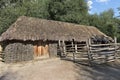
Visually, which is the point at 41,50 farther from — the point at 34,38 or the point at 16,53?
the point at 16,53

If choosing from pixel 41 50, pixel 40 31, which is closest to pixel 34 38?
pixel 40 31

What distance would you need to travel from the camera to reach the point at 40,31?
26516mm

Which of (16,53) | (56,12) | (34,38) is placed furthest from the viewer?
(56,12)

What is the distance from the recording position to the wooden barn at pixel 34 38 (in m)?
24.1

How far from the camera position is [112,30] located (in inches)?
1955

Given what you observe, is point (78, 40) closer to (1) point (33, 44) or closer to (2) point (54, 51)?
(2) point (54, 51)

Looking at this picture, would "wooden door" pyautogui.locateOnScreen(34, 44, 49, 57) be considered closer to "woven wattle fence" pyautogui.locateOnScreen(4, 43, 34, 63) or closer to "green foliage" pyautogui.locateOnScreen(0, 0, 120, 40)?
"woven wattle fence" pyautogui.locateOnScreen(4, 43, 34, 63)

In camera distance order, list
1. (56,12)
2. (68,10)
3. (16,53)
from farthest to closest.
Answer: (56,12), (68,10), (16,53)

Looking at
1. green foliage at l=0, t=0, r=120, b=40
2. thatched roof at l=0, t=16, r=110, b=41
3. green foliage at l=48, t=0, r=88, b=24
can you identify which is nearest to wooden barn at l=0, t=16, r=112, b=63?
thatched roof at l=0, t=16, r=110, b=41

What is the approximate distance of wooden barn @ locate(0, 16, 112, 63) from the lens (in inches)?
949

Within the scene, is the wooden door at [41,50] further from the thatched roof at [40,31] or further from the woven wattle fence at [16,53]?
the woven wattle fence at [16,53]

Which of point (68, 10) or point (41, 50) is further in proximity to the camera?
point (68, 10)

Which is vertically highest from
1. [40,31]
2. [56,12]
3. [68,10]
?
[68,10]

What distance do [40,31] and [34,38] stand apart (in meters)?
1.93
